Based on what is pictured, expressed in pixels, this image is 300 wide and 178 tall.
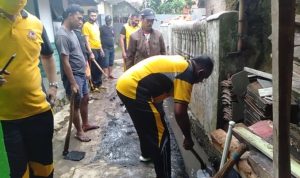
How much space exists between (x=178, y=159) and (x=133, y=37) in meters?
2.36

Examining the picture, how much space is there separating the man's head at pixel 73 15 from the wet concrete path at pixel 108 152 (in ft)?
6.26

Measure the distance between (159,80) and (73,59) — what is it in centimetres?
210

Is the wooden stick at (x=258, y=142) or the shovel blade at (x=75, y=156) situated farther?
the shovel blade at (x=75, y=156)

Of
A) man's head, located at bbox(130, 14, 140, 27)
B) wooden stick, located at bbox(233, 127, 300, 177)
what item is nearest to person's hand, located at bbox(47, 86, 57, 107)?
wooden stick, located at bbox(233, 127, 300, 177)

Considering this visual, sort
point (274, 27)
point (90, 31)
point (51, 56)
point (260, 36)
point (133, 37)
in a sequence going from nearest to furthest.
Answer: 1. point (274, 27)
2. point (51, 56)
3. point (260, 36)
4. point (133, 37)
5. point (90, 31)

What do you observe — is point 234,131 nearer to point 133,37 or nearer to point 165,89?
point 165,89

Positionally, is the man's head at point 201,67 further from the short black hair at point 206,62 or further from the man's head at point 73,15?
the man's head at point 73,15

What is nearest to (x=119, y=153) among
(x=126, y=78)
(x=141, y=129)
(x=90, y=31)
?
(x=141, y=129)

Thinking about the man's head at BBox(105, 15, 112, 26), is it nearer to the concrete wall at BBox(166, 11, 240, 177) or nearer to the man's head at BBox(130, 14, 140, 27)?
the man's head at BBox(130, 14, 140, 27)

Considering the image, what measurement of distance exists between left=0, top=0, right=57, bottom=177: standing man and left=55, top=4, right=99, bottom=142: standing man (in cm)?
179

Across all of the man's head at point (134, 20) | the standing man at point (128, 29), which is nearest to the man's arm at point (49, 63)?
the standing man at point (128, 29)

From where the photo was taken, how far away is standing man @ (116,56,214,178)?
11.2 feet

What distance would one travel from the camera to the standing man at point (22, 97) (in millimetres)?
2617

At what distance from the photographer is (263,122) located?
3.27 metres
